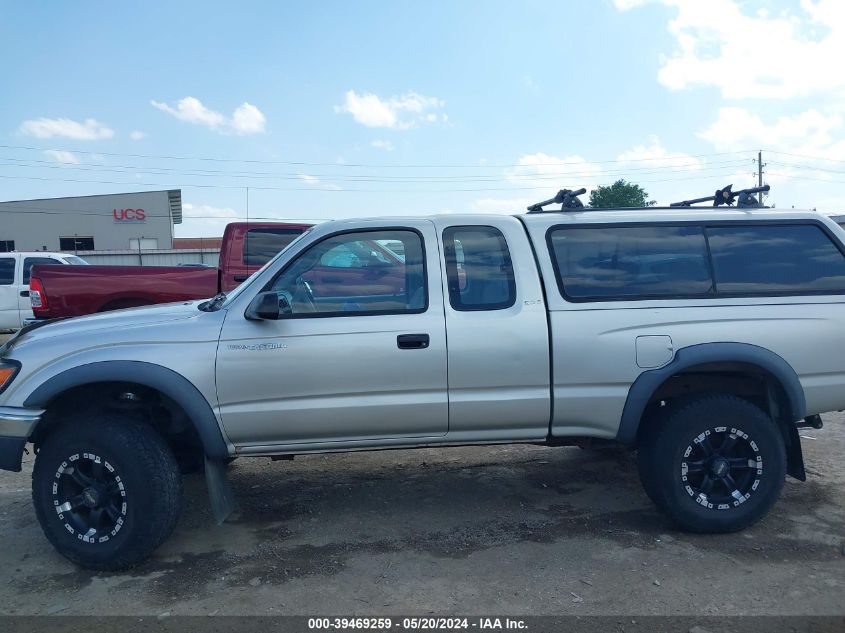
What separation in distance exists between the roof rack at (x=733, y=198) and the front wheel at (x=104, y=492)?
3.89 m

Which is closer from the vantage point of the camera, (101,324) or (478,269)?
(101,324)

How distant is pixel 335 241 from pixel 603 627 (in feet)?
8.32

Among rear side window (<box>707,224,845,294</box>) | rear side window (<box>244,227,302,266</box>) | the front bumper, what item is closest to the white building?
rear side window (<box>244,227,302,266</box>)

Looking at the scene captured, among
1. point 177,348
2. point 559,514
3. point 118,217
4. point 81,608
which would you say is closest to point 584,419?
point 559,514

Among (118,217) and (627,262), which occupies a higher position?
(118,217)

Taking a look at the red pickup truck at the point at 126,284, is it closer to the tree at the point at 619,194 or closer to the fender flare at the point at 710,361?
the fender flare at the point at 710,361

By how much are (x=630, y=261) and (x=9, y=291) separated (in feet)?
41.6

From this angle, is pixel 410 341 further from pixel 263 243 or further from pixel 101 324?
pixel 263 243

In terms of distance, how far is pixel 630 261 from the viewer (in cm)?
436

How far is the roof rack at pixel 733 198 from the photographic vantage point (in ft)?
15.6

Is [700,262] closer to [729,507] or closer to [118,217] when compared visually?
[729,507]

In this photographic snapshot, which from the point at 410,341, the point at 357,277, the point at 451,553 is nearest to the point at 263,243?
the point at 357,277

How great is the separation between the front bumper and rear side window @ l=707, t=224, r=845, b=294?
407 cm

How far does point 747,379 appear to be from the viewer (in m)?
4.43
